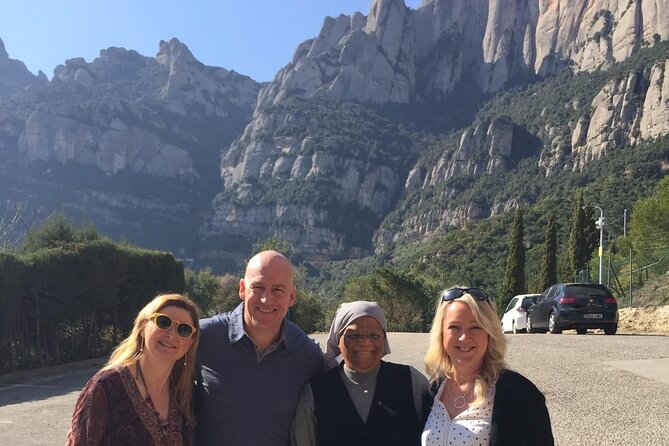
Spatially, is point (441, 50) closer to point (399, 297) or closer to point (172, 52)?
point (172, 52)

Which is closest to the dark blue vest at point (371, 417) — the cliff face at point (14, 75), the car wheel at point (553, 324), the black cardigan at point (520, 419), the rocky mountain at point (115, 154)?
the black cardigan at point (520, 419)

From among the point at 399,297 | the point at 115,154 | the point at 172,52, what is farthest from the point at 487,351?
the point at 172,52

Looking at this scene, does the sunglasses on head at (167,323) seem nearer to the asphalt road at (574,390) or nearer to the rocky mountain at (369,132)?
the asphalt road at (574,390)

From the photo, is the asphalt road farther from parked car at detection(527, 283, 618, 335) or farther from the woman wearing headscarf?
the woman wearing headscarf

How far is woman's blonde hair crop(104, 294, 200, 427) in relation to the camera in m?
2.40

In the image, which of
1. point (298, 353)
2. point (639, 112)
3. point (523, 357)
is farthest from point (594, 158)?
point (298, 353)

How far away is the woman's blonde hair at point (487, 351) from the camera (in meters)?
2.40

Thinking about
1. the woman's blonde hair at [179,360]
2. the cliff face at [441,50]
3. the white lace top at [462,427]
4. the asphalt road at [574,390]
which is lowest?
the asphalt road at [574,390]

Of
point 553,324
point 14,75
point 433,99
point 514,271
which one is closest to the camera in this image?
point 553,324

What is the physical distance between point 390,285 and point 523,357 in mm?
15439

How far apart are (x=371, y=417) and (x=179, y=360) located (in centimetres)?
83

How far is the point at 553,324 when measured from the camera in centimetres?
1485

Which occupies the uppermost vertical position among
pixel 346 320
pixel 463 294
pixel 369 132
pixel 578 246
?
pixel 369 132

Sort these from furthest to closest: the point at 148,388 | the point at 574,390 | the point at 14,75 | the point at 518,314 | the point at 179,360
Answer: the point at 14,75
the point at 518,314
the point at 574,390
the point at 179,360
the point at 148,388
